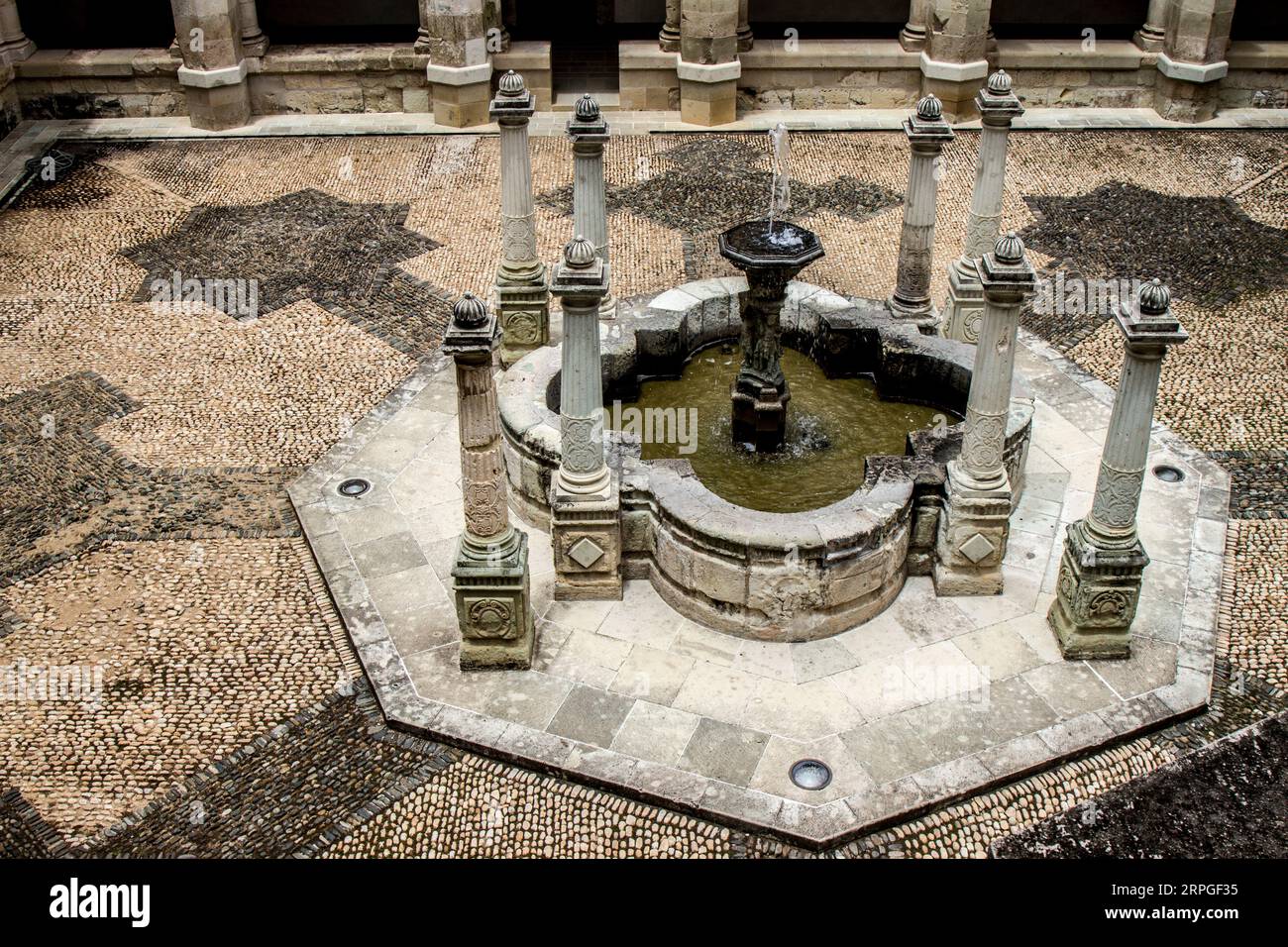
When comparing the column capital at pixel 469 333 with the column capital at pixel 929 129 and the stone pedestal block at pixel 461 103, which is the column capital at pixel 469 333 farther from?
the stone pedestal block at pixel 461 103

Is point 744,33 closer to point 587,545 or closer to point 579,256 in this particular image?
point 579,256

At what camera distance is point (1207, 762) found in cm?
874

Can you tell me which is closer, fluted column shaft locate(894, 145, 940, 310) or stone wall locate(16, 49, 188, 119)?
fluted column shaft locate(894, 145, 940, 310)

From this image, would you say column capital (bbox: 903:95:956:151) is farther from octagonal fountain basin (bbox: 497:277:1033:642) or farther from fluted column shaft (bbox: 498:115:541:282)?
fluted column shaft (bbox: 498:115:541:282)

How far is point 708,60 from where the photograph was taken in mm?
19469

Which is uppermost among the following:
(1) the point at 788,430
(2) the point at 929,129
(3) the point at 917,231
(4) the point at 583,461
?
(2) the point at 929,129

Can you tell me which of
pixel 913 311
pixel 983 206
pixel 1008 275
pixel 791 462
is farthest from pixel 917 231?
pixel 1008 275

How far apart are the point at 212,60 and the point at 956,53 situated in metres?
10.5

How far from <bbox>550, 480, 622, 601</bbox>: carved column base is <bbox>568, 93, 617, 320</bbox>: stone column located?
2.11 metres

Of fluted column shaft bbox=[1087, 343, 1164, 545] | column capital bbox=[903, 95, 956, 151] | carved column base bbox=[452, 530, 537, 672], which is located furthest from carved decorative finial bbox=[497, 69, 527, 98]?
fluted column shaft bbox=[1087, 343, 1164, 545]

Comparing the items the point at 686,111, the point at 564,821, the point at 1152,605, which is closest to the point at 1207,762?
the point at 1152,605

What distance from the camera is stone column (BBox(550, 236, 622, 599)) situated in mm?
9086

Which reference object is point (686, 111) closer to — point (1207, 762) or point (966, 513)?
point (966, 513)

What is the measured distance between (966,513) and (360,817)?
4650 millimetres
